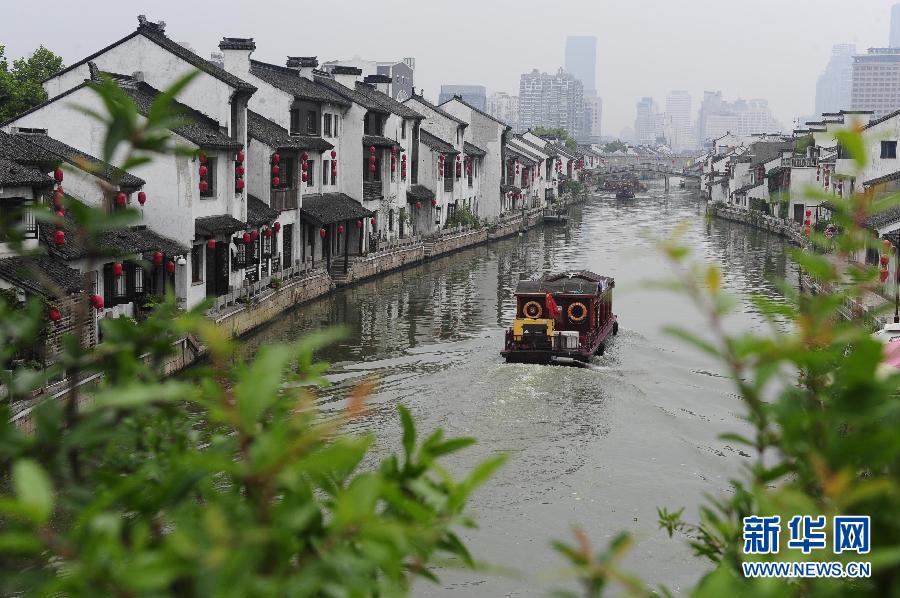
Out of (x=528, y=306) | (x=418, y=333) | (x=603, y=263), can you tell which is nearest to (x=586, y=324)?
(x=528, y=306)

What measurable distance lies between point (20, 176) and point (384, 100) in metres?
32.0

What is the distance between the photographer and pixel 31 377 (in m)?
3.59

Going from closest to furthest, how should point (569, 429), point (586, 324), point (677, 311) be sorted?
point (569, 429), point (586, 324), point (677, 311)

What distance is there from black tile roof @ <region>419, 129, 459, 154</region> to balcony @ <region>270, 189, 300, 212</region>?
748 inches

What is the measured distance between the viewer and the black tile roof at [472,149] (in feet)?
211

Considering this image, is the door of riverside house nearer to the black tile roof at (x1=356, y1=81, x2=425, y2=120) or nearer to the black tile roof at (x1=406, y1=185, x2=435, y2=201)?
the black tile roof at (x1=356, y1=81, x2=425, y2=120)

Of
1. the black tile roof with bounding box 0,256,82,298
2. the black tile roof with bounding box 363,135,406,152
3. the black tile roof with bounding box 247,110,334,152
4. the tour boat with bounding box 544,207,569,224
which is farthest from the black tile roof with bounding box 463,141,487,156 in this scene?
the black tile roof with bounding box 0,256,82,298

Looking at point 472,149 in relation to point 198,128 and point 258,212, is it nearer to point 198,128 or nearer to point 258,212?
point 258,212

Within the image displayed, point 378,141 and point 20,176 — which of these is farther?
point 378,141

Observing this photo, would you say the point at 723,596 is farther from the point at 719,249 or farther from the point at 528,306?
the point at 719,249

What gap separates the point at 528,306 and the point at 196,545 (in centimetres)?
2668

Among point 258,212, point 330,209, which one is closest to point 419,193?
point 330,209

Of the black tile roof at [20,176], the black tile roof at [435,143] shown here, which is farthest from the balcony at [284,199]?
the black tile roof at [435,143]

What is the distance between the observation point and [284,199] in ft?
120
